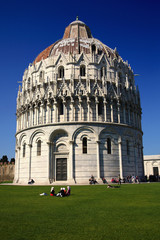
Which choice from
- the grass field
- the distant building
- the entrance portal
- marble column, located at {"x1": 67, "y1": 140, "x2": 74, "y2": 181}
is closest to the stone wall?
the entrance portal

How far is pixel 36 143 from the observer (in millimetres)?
39375

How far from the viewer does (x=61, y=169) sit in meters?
37.3

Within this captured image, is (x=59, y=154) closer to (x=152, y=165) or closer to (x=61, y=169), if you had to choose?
(x=61, y=169)

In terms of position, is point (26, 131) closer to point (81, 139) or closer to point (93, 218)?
point (81, 139)

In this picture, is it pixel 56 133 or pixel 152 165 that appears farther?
pixel 152 165

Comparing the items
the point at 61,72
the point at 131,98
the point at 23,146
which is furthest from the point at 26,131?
the point at 131,98

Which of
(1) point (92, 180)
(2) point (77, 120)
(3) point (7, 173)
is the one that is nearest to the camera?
(1) point (92, 180)

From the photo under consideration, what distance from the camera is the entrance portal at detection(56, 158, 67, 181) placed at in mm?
36897

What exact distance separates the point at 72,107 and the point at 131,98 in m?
12.8

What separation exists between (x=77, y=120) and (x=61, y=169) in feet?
27.0

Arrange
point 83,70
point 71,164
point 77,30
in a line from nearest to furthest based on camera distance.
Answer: point 71,164
point 83,70
point 77,30

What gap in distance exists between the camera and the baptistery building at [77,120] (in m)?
37.1

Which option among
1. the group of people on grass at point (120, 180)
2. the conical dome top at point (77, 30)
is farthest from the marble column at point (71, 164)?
the conical dome top at point (77, 30)

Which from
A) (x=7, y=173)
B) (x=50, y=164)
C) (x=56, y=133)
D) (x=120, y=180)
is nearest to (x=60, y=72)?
(x=56, y=133)
